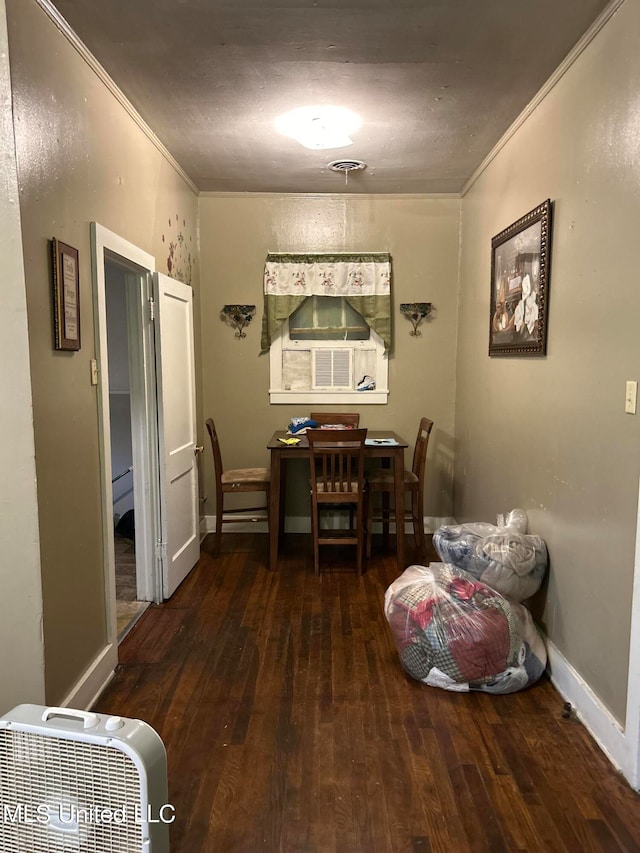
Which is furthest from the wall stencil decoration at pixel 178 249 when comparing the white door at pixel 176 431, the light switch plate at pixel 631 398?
the light switch plate at pixel 631 398

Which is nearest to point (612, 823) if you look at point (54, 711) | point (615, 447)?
point (615, 447)

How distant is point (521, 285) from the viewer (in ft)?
9.87

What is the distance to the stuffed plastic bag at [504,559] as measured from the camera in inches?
105

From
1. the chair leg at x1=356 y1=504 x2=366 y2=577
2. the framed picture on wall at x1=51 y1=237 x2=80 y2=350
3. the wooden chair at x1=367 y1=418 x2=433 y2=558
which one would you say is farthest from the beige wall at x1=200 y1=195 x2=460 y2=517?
the framed picture on wall at x1=51 y1=237 x2=80 y2=350

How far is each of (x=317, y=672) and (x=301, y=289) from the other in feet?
9.42

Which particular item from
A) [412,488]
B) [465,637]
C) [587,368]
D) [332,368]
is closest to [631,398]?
[587,368]

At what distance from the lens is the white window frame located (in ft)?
15.4

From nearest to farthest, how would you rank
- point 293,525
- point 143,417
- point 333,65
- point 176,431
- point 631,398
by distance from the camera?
point 631,398 → point 333,65 → point 143,417 → point 176,431 → point 293,525

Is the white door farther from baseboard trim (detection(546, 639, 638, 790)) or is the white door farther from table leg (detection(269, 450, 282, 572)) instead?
baseboard trim (detection(546, 639, 638, 790))

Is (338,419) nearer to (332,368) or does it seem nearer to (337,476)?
(332,368)

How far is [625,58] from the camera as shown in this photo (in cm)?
200

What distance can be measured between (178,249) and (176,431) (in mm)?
1244

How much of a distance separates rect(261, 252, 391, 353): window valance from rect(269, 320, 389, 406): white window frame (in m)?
0.14

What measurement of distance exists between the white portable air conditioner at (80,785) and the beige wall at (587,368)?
64.2 inches
